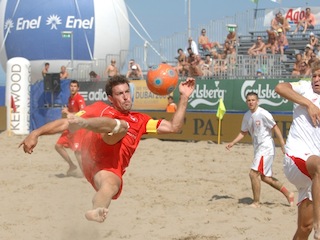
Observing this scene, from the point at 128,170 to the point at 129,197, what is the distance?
2892 millimetres

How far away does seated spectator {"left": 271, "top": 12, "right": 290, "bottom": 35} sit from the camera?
19.9m

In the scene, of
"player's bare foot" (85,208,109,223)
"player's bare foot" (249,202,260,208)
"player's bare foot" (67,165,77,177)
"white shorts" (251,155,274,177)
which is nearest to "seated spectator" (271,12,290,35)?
"player's bare foot" (67,165,77,177)

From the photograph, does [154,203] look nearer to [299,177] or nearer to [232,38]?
[299,177]

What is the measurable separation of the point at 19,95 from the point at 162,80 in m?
13.9

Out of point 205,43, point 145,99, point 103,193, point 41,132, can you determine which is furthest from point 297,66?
point 41,132

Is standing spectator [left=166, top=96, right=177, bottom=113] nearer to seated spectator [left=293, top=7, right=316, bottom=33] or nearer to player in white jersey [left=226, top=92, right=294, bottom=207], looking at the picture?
seated spectator [left=293, top=7, right=316, bottom=33]

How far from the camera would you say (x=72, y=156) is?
43.3 ft

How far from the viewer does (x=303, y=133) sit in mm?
5629

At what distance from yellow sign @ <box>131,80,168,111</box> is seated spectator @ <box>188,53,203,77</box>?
1017 mm

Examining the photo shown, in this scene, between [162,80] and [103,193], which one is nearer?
[103,193]

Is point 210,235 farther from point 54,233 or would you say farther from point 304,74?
point 304,74

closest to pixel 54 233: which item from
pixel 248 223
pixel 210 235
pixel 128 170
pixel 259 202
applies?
pixel 210 235

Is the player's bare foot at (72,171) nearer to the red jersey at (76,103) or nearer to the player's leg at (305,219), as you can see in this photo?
the red jersey at (76,103)

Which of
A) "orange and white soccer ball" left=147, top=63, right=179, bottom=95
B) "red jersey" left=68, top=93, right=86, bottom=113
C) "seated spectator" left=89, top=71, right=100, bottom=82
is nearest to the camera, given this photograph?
"orange and white soccer ball" left=147, top=63, right=179, bottom=95
